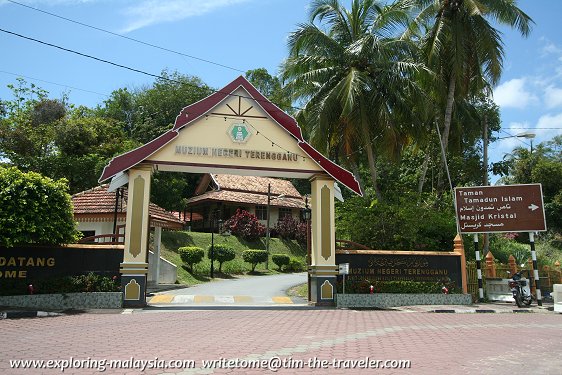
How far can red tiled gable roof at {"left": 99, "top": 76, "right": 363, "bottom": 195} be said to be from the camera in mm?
14734

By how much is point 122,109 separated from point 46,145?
18.2 m

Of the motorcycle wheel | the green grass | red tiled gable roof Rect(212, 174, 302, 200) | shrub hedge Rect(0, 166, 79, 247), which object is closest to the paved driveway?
shrub hedge Rect(0, 166, 79, 247)

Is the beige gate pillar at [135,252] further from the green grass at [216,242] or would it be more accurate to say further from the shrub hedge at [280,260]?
the shrub hedge at [280,260]

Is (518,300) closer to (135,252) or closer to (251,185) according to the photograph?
(135,252)

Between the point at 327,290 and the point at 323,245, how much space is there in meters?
1.45

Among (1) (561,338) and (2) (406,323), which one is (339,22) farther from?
(1) (561,338)

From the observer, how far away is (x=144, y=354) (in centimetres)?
715

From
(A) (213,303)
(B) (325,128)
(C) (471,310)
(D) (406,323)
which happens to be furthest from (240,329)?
(B) (325,128)

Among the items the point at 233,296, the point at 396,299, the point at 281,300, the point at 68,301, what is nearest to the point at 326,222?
the point at 281,300

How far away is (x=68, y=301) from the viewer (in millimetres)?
13852

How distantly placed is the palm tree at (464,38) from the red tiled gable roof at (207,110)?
29.9ft

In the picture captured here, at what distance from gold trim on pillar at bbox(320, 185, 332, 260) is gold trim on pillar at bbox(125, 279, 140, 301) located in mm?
5791

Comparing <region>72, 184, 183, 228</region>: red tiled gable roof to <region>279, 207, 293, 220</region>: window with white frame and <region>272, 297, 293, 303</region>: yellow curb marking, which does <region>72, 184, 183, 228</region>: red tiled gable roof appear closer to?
<region>272, 297, 293, 303</region>: yellow curb marking

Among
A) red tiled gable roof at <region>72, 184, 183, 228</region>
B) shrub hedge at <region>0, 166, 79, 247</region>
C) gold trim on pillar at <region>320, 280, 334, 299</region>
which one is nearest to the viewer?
shrub hedge at <region>0, 166, 79, 247</region>
